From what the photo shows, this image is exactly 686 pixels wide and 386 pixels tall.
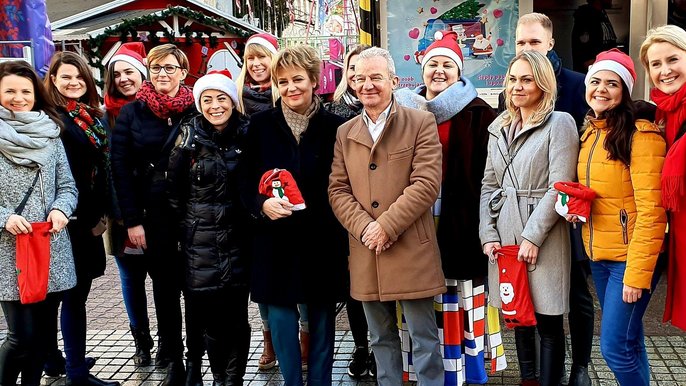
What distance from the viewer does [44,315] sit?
4.11m

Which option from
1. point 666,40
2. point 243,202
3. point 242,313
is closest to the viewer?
point 666,40

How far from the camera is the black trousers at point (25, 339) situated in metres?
4.01

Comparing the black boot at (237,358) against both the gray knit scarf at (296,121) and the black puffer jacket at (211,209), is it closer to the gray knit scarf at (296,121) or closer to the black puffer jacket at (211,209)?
the black puffer jacket at (211,209)

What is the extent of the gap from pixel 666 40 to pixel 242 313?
109 inches

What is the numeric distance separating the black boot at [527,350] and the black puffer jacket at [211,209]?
1.65m

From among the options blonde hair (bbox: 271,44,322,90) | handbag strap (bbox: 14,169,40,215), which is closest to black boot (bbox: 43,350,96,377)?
handbag strap (bbox: 14,169,40,215)

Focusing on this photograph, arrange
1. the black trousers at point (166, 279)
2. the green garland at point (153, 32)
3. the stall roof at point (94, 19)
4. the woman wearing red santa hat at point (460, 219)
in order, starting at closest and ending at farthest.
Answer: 1. the woman wearing red santa hat at point (460, 219)
2. the black trousers at point (166, 279)
3. the green garland at point (153, 32)
4. the stall roof at point (94, 19)

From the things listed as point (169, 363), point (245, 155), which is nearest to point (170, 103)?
point (245, 155)

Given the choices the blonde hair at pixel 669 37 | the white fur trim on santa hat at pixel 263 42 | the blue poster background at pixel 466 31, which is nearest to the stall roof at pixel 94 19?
A: the blue poster background at pixel 466 31

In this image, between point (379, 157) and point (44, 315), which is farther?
point (44, 315)

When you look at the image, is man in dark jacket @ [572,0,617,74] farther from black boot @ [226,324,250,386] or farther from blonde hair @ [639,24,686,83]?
black boot @ [226,324,250,386]

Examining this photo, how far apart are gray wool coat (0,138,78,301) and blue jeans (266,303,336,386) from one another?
126 cm

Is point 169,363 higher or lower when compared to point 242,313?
lower

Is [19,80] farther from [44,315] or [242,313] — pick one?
[242,313]
